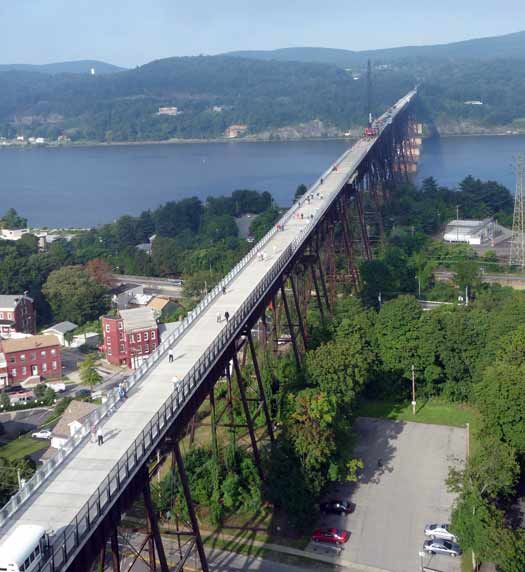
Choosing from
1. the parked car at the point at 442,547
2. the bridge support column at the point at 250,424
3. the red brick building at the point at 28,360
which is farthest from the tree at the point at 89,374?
the parked car at the point at 442,547

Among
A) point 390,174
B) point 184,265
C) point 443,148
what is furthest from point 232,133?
point 184,265

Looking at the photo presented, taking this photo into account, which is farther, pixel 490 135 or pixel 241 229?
pixel 490 135

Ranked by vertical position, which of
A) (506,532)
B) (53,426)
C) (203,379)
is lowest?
(53,426)

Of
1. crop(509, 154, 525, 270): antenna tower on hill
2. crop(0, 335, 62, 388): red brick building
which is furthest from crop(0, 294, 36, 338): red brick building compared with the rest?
crop(509, 154, 525, 270): antenna tower on hill

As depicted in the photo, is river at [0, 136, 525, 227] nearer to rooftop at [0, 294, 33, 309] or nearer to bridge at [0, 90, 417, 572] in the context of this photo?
rooftop at [0, 294, 33, 309]

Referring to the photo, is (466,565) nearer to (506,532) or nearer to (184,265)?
(506,532)

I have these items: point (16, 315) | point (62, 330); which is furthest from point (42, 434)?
point (16, 315)
